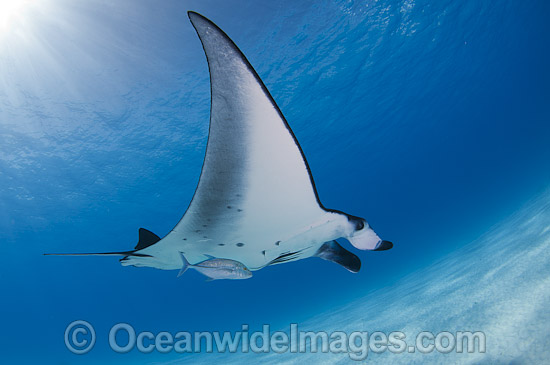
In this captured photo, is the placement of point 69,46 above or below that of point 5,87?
above

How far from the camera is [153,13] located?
8.16 m

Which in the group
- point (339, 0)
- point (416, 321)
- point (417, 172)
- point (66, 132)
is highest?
point (417, 172)

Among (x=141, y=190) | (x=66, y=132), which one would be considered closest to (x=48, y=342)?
(x=141, y=190)

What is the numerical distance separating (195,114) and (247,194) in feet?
35.3

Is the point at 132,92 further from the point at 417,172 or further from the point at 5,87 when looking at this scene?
the point at 417,172

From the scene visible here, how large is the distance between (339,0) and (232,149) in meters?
9.71

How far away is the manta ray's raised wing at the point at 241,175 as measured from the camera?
139cm

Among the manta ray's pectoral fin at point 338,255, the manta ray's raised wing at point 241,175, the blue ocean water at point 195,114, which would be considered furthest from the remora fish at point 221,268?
the blue ocean water at point 195,114

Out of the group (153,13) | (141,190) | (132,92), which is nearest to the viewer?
(153,13)

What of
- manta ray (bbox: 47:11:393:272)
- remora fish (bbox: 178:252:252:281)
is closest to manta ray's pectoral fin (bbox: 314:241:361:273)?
manta ray (bbox: 47:11:393:272)

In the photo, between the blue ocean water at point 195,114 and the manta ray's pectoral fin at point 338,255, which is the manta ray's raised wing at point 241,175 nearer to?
the manta ray's pectoral fin at point 338,255

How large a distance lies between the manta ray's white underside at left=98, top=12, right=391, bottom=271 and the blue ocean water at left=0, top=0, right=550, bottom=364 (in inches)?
105

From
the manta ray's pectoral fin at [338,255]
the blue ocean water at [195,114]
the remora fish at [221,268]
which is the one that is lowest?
the remora fish at [221,268]

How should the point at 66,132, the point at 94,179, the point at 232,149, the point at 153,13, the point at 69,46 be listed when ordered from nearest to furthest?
the point at 232,149, the point at 153,13, the point at 69,46, the point at 66,132, the point at 94,179
